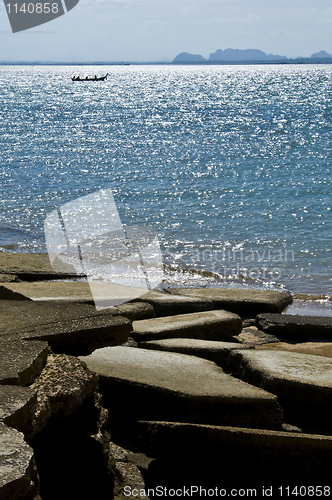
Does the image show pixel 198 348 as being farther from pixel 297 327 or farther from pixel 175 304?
pixel 297 327

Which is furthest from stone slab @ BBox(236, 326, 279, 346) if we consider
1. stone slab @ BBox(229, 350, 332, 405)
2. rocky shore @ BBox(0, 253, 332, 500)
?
stone slab @ BBox(229, 350, 332, 405)

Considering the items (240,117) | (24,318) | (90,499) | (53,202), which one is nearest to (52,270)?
(24,318)

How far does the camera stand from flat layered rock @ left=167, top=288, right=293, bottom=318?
18.4 feet

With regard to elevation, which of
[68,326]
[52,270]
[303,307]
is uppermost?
[68,326]

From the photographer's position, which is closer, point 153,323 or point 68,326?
point 68,326

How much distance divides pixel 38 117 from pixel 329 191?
26.8 meters

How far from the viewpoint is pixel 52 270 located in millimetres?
6695

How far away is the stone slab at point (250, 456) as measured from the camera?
2.57 meters

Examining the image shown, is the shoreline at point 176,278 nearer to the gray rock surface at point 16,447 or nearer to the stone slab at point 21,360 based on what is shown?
the stone slab at point 21,360

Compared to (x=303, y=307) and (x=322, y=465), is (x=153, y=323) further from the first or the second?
(x=303, y=307)

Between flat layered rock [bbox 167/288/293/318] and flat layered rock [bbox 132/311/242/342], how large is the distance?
3.00 ft

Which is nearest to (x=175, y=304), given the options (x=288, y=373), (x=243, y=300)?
(x=243, y=300)

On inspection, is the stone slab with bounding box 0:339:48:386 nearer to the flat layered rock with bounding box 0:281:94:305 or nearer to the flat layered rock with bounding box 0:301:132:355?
the flat layered rock with bounding box 0:301:132:355

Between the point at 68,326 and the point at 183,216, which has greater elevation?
the point at 68,326
